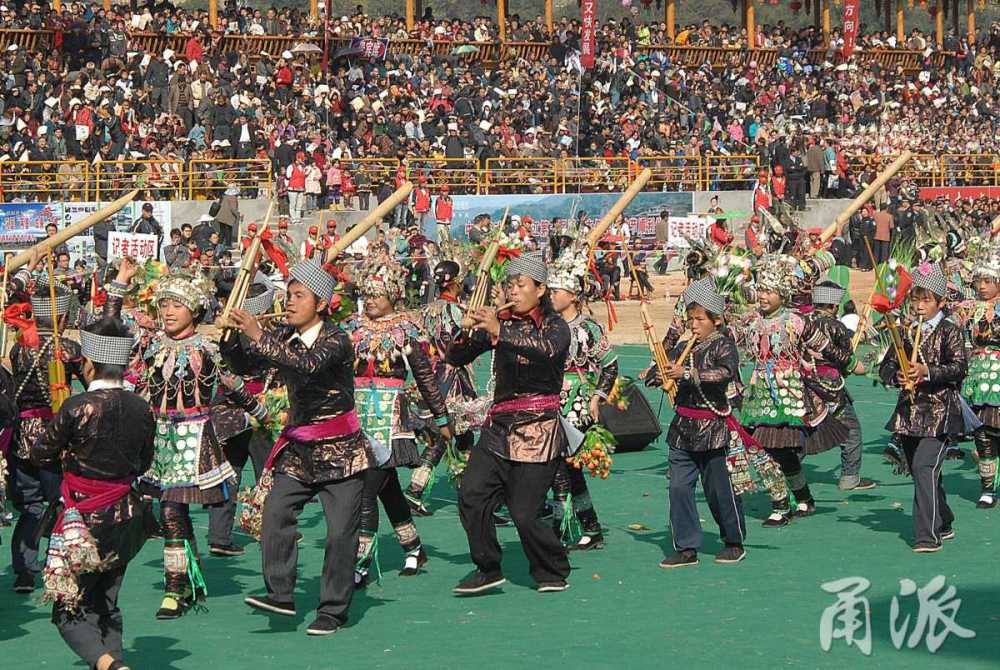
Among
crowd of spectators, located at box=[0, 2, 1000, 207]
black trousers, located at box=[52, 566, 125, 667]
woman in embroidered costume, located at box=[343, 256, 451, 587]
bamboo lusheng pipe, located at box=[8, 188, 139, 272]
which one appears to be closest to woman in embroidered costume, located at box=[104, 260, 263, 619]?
bamboo lusheng pipe, located at box=[8, 188, 139, 272]

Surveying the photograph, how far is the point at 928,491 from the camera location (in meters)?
10.4

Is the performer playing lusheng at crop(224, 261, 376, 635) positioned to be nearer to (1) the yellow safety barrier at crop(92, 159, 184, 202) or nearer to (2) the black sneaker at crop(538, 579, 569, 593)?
(2) the black sneaker at crop(538, 579, 569, 593)

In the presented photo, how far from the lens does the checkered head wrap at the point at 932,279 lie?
36.7ft

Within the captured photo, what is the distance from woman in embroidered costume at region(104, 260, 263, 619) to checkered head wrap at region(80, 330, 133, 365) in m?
Result: 1.22

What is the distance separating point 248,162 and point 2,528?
19.6 m

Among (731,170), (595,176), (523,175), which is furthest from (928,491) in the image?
(731,170)

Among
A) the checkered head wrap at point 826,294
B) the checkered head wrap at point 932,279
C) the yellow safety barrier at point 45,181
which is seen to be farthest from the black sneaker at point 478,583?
the yellow safety barrier at point 45,181

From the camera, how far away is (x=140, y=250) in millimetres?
25953

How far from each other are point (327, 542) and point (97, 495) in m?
1.38

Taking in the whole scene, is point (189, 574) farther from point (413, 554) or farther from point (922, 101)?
point (922, 101)

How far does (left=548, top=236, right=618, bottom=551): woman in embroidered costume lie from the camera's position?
1062 centimetres

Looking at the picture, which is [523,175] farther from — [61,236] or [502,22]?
[61,236]

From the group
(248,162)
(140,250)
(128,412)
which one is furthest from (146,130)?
(128,412)

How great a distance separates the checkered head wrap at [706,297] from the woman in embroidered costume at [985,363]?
2.70m
